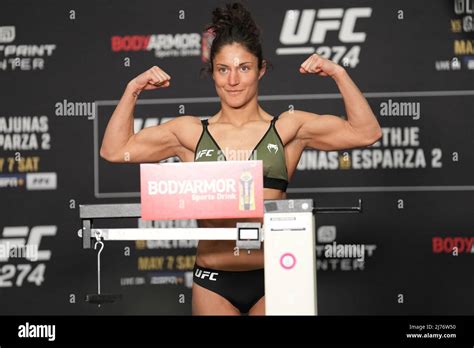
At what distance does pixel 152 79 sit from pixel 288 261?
1181 mm

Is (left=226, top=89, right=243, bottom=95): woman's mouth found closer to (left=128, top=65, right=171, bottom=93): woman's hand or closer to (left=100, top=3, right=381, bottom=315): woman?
(left=100, top=3, right=381, bottom=315): woman

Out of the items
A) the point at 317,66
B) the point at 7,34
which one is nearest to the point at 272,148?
the point at 317,66

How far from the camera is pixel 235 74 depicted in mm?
4559

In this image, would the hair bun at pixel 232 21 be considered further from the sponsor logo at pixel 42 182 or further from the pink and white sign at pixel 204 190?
the sponsor logo at pixel 42 182

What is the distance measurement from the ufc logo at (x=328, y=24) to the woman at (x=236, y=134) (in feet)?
5.66

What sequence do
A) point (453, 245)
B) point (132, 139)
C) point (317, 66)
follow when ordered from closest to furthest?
point (317, 66) → point (132, 139) → point (453, 245)

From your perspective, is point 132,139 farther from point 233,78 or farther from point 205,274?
point 205,274

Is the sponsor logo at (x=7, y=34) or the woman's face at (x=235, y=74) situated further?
the sponsor logo at (x=7, y=34)

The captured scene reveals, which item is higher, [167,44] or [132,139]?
[167,44]

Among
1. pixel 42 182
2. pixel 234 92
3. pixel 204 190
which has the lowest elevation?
pixel 204 190

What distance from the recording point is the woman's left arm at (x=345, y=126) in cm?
448

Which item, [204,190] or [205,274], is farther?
[205,274]

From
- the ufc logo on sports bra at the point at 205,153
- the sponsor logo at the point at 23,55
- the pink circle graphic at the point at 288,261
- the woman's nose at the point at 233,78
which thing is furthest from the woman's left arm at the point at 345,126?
the sponsor logo at the point at 23,55
